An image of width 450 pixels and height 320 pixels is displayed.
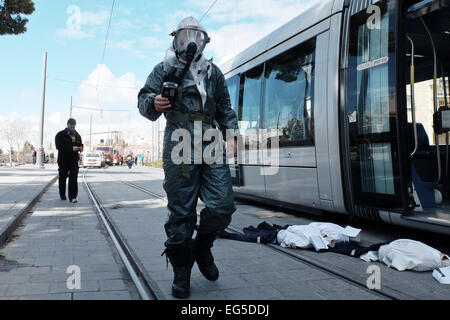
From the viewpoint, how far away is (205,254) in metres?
3.14

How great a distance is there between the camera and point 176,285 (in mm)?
2873

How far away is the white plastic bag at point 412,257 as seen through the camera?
360 centimetres

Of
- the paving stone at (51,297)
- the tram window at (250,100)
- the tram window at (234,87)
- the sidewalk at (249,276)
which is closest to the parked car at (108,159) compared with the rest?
the tram window at (234,87)

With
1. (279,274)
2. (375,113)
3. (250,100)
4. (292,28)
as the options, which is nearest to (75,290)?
(279,274)

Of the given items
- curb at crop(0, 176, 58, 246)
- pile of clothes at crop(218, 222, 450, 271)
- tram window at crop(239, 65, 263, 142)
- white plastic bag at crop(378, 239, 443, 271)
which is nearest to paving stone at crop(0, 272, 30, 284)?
curb at crop(0, 176, 58, 246)

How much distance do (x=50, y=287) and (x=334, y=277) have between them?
232 centimetres

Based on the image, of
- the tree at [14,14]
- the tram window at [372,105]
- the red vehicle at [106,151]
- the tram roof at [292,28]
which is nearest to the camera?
the tram window at [372,105]

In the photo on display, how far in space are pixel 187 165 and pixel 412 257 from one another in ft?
7.62

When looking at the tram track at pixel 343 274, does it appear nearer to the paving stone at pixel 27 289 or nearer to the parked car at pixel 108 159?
the paving stone at pixel 27 289

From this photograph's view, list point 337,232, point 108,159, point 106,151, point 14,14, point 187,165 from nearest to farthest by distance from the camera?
point 187,165 → point 337,232 → point 14,14 → point 106,151 → point 108,159

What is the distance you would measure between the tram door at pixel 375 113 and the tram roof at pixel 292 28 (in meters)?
0.50

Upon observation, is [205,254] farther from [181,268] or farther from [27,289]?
[27,289]

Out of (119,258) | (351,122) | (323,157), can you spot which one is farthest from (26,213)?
(351,122)
